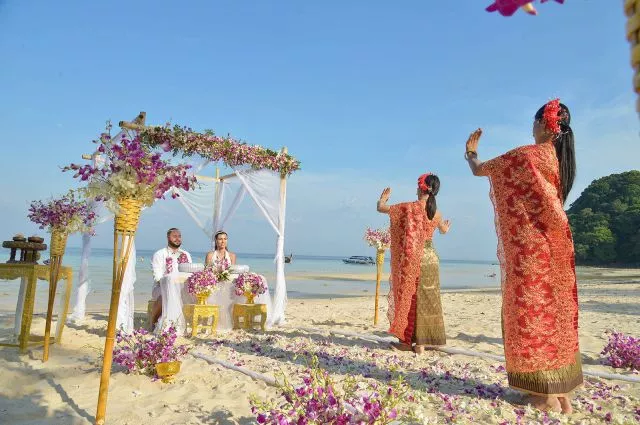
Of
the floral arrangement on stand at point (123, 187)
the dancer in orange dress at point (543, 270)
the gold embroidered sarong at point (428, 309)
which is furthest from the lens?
the gold embroidered sarong at point (428, 309)

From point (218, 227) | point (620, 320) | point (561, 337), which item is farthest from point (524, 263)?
point (218, 227)

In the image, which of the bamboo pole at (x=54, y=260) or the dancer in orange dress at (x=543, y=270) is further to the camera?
the bamboo pole at (x=54, y=260)

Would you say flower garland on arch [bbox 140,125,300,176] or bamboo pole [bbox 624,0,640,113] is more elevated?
flower garland on arch [bbox 140,125,300,176]

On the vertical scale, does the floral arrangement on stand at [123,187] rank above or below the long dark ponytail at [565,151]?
below

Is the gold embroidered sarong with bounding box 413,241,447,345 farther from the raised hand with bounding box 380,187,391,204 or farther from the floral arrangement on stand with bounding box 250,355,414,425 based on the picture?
the floral arrangement on stand with bounding box 250,355,414,425

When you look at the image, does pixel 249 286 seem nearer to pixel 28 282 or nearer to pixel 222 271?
pixel 222 271

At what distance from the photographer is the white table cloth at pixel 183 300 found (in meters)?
7.48

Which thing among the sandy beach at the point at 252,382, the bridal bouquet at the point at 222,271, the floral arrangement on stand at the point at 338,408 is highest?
the bridal bouquet at the point at 222,271

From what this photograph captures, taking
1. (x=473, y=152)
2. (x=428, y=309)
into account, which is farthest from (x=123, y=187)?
(x=428, y=309)

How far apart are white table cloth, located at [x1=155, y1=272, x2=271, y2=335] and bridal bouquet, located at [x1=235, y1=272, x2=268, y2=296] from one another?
0.69 feet

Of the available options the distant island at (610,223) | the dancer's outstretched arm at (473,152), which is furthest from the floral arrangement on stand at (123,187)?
the distant island at (610,223)

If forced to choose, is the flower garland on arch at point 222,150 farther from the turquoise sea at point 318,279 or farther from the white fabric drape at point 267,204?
the turquoise sea at point 318,279

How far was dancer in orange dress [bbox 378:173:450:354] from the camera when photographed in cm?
614

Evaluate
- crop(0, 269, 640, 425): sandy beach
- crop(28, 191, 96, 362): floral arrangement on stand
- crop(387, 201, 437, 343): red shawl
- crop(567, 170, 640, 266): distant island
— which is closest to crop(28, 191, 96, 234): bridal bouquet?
crop(28, 191, 96, 362): floral arrangement on stand
